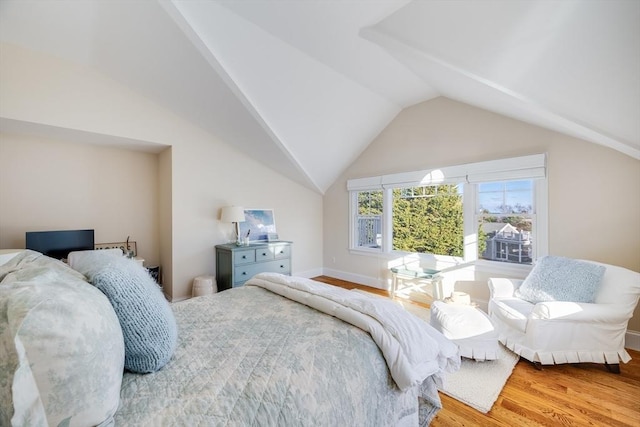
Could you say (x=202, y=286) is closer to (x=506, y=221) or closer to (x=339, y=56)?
(x=339, y=56)

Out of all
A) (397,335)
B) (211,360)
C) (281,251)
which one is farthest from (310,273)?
(211,360)

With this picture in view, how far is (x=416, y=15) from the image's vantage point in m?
1.78

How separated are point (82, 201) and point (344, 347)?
3.73 meters

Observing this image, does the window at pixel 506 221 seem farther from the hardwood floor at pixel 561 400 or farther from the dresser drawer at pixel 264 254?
the dresser drawer at pixel 264 254

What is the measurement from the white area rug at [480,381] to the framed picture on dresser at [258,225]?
122 inches

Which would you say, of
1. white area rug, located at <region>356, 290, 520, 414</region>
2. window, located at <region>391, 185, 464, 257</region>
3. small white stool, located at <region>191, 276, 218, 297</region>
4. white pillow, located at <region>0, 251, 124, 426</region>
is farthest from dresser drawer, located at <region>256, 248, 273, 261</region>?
white pillow, located at <region>0, 251, 124, 426</region>

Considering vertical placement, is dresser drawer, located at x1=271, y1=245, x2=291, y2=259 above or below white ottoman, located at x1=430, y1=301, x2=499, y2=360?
above

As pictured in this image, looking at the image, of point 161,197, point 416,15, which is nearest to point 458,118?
point 416,15

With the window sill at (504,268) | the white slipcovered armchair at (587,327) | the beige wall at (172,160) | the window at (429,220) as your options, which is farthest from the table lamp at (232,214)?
the white slipcovered armchair at (587,327)

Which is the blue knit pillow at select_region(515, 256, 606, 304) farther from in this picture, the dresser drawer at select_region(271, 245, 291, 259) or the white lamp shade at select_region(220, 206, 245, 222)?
the white lamp shade at select_region(220, 206, 245, 222)

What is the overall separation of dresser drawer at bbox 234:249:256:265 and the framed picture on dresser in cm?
45

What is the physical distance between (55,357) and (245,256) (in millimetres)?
3017

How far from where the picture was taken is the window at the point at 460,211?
3.01 meters

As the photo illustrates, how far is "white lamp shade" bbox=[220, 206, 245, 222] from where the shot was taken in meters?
3.69
